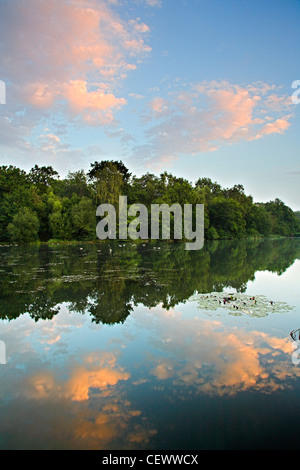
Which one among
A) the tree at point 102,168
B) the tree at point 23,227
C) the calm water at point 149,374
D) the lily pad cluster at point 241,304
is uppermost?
the tree at point 102,168

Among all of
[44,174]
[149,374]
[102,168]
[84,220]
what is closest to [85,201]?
[84,220]

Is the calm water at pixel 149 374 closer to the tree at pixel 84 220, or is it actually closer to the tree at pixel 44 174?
the tree at pixel 84 220

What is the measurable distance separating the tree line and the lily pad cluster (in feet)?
119

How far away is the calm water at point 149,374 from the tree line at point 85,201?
35562 mm

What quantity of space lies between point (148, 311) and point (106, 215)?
40110mm

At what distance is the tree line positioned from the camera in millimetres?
42247

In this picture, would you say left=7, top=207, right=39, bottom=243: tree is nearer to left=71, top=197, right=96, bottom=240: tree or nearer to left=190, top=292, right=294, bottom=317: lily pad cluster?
left=71, top=197, right=96, bottom=240: tree

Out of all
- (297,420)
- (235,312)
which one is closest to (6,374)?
(297,420)

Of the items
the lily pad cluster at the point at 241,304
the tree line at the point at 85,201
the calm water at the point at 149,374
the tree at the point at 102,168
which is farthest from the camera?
the tree at the point at 102,168

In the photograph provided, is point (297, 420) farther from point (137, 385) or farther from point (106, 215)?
point (106, 215)

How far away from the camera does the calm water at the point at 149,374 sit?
9.90 ft

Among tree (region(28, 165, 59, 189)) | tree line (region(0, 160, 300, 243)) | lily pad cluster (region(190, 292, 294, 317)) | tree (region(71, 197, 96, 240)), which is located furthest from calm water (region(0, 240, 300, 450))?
tree (region(28, 165, 59, 189))

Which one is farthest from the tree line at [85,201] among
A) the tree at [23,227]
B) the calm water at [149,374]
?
the calm water at [149,374]

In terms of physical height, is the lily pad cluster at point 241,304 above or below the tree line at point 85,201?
below
